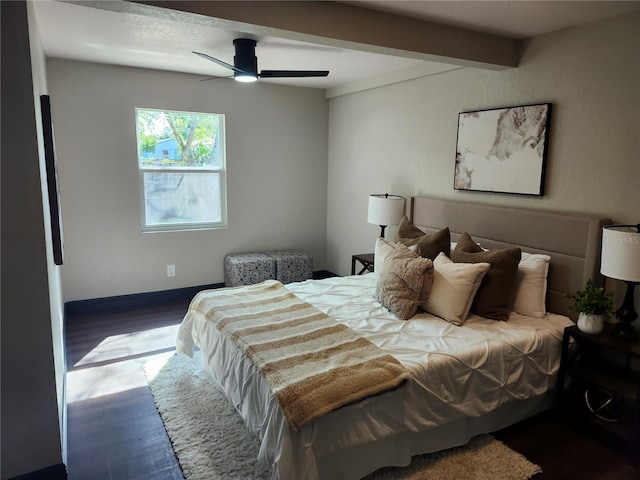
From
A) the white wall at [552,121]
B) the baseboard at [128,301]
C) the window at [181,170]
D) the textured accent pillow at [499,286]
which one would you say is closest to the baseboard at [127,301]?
the baseboard at [128,301]

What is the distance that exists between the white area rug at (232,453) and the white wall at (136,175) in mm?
2075

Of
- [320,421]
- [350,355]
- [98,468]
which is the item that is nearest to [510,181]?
[350,355]

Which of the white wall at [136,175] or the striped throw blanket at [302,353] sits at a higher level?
the white wall at [136,175]

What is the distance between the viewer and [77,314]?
14.4 ft

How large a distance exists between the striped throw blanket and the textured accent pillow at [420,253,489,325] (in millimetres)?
659

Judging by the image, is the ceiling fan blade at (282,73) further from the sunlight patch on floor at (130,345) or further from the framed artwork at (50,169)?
the sunlight patch on floor at (130,345)

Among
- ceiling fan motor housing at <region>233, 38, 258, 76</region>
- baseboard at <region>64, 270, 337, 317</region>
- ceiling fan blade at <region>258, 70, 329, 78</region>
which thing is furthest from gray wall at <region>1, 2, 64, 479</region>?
baseboard at <region>64, 270, 337, 317</region>

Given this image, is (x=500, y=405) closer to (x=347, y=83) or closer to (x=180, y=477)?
(x=180, y=477)

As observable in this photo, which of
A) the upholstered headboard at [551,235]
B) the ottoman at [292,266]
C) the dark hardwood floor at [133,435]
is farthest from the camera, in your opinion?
the ottoman at [292,266]

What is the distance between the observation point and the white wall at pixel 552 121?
2615mm

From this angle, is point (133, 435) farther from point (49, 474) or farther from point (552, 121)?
point (552, 121)

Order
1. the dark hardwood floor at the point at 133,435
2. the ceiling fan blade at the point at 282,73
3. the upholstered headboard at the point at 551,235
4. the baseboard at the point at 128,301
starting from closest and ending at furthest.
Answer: the dark hardwood floor at the point at 133,435
the upholstered headboard at the point at 551,235
the ceiling fan blade at the point at 282,73
the baseboard at the point at 128,301

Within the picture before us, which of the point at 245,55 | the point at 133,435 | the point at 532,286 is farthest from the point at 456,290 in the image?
the point at 245,55

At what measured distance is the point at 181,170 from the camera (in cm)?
476
